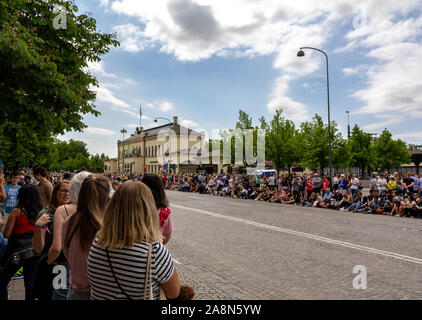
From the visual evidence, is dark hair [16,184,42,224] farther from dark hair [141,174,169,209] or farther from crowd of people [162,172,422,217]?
crowd of people [162,172,422,217]

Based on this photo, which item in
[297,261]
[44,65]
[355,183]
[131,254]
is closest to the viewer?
[131,254]

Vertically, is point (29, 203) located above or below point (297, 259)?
above

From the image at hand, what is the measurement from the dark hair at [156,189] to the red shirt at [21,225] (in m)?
1.70

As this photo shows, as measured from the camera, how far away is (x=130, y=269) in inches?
72.5

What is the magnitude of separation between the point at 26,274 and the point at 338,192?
54.3 ft

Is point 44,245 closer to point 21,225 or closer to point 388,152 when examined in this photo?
point 21,225

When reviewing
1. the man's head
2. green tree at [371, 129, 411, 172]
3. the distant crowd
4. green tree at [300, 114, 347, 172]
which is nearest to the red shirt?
the man's head

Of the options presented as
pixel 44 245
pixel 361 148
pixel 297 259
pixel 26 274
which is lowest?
pixel 297 259

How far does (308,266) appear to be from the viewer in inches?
230

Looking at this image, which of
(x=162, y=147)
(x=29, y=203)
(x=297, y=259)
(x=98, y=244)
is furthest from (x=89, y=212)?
(x=162, y=147)

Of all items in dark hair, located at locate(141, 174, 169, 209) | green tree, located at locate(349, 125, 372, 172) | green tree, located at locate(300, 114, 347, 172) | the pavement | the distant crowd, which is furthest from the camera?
green tree, located at locate(349, 125, 372, 172)

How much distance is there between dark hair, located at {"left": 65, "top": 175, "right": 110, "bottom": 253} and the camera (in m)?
2.41

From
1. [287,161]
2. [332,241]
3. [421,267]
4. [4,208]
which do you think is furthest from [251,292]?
[287,161]
